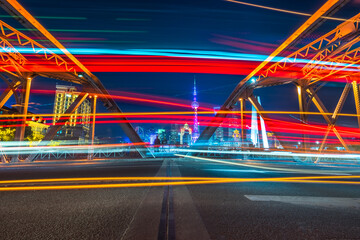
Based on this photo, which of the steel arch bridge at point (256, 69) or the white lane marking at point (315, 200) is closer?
the white lane marking at point (315, 200)

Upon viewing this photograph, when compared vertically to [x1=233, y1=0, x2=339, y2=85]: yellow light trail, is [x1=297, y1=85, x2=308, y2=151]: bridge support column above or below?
below

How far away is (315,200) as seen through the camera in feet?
10.7

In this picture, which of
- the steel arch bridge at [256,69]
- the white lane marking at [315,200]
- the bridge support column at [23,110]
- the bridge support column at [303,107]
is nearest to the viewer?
the white lane marking at [315,200]

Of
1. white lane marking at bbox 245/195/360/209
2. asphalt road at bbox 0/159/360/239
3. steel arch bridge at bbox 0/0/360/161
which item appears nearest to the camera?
asphalt road at bbox 0/159/360/239

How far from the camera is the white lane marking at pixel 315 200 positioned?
301 centimetres

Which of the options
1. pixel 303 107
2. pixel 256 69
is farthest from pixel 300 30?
pixel 303 107

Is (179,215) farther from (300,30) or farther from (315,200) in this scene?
(300,30)

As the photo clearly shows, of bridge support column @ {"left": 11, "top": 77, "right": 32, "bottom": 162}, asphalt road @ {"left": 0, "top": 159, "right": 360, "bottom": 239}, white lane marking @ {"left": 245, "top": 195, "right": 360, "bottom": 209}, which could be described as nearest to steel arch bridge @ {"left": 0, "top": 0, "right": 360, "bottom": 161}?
bridge support column @ {"left": 11, "top": 77, "right": 32, "bottom": 162}

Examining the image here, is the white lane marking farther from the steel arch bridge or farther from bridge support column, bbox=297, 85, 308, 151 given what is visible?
bridge support column, bbox=297, 85, 308, 151

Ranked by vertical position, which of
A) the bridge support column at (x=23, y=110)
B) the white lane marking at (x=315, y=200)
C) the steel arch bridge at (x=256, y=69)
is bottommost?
the white lane marking at (x=315, y=200)

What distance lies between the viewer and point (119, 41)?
36.3 ft

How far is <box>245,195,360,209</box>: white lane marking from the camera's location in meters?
A: 3.01

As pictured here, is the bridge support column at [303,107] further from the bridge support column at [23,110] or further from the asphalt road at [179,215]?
the bridge support column at [23,110]

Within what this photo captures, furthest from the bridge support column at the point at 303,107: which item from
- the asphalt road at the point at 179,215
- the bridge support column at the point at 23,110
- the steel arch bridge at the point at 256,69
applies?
the bridge support column at the point at 23,110
